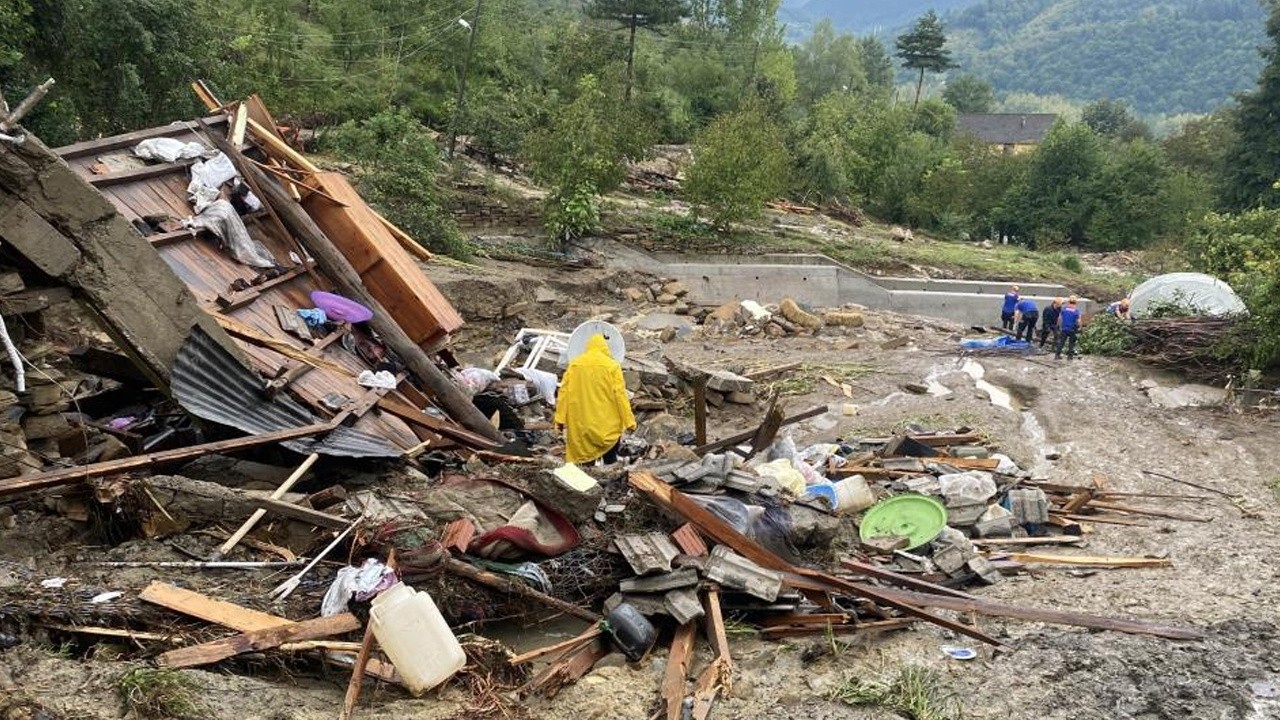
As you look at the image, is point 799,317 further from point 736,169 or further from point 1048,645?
point 1048,645

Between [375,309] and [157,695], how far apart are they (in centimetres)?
527

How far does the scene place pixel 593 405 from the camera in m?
7.79

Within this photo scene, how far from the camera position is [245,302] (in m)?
A: 7.61

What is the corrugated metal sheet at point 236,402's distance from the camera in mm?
6332

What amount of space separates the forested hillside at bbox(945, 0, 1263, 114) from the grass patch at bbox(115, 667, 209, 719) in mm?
174309

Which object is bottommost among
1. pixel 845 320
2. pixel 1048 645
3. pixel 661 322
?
pixel 661 322

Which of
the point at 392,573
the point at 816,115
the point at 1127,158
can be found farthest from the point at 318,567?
the point at 1127,158

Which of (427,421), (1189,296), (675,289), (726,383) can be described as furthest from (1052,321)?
(427,421)

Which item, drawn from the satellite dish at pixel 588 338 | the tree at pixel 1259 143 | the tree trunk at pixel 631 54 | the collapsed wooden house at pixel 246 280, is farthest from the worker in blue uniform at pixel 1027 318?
the tree at pixel 1259 143

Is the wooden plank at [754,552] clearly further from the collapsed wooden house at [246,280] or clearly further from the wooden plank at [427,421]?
the collapsed wooden house at [246,280]

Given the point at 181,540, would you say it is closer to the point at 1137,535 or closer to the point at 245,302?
the point at 245,302

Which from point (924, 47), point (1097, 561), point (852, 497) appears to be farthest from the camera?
point (924, 47)

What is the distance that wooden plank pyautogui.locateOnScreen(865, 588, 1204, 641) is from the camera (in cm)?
571

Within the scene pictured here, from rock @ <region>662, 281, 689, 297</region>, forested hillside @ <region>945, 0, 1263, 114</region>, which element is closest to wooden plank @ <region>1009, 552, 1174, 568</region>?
rock @ <region>662, 281, 689, 297</region>
